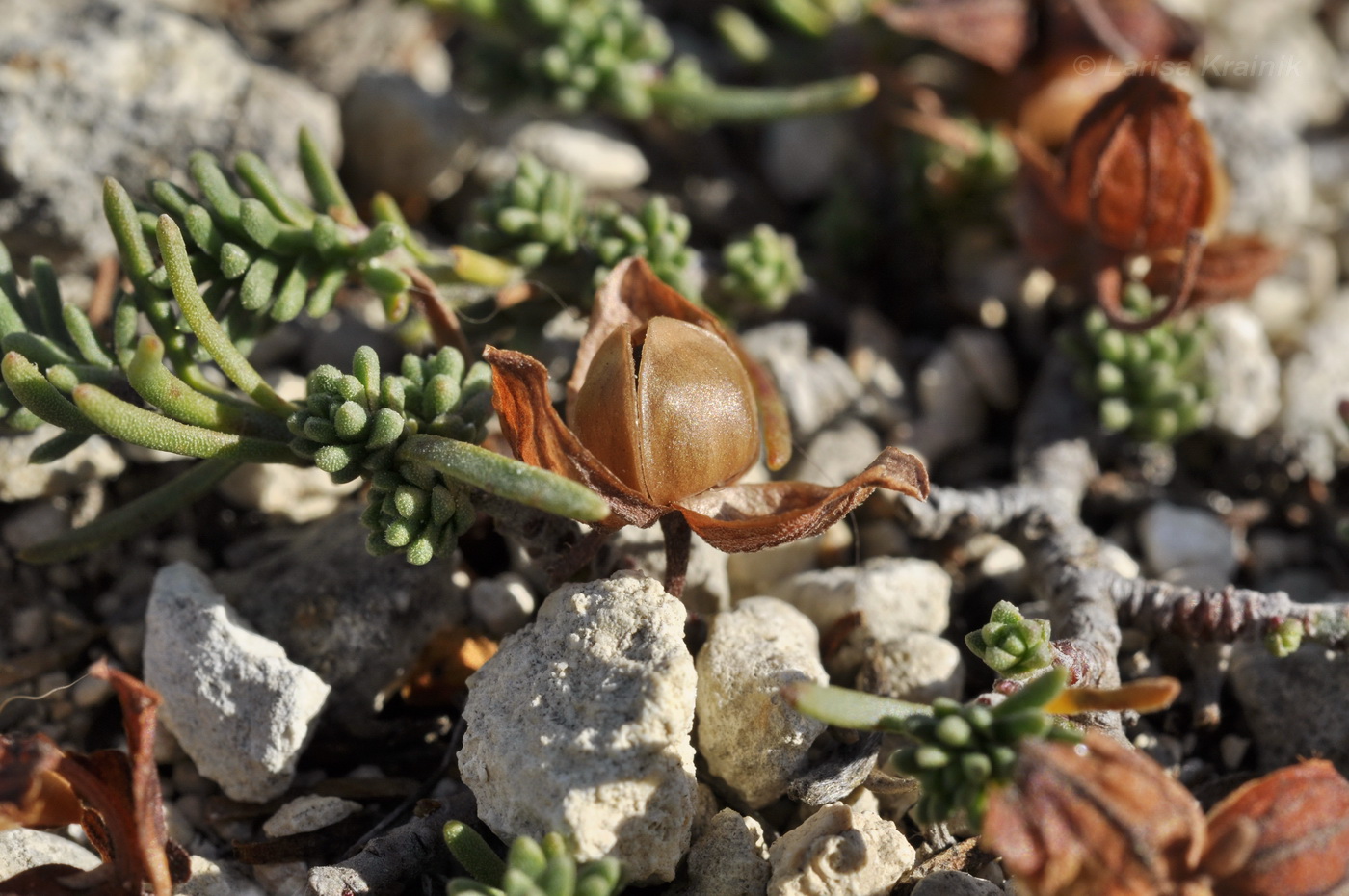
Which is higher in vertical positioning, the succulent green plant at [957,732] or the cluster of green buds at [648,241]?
the cluster of green buds at [648,241]

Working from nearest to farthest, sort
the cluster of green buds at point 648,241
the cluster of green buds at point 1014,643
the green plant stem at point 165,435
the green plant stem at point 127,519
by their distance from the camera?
the green plant stem at point 165,435 < the cluster of green buds at point 1014,643 < the green plant stem at point 127,519 < the cluster of green buds at point 648,241

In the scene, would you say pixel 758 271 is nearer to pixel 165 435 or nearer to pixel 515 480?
pixel 515 480

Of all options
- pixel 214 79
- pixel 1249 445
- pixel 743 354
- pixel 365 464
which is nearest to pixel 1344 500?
pixel 1249 445

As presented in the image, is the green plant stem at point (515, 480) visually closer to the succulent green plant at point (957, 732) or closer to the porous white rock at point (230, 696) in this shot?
the succulent green plant at point (957, 732)

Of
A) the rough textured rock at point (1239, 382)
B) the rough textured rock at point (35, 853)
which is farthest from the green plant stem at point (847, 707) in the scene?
the rough textured rock at point (1239, 382)

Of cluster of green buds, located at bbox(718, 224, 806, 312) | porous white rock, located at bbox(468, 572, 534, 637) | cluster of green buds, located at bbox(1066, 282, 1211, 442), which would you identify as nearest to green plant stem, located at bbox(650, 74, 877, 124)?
cluster of green buds, located at bbox(718, 224, 806, 312)

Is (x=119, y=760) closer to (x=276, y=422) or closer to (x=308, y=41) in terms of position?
(x=276, y=422)

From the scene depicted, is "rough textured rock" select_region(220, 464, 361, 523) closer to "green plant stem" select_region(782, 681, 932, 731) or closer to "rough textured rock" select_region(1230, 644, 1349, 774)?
"green plant stem" select_region(782, 681, 932, 731)

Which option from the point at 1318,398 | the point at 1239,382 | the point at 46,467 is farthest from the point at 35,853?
the point at 1318,398
